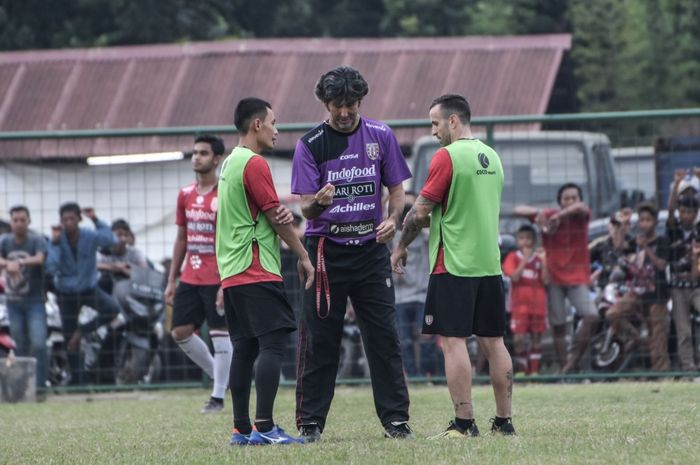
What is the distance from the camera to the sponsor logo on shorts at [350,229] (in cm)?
804

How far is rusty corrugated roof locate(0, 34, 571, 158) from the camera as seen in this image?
A: 81.1 feet

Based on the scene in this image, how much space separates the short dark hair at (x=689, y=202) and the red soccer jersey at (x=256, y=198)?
19.3ft

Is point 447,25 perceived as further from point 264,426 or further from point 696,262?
point 264,426

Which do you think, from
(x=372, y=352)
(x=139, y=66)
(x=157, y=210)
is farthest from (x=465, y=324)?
(x=139, y=66)

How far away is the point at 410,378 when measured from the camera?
1331cm

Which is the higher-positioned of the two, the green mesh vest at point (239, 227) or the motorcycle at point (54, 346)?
the green mesh vest at point (239, 227)

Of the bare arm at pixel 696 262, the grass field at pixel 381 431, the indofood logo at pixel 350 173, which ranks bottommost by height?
the grass field at pixel 381 431

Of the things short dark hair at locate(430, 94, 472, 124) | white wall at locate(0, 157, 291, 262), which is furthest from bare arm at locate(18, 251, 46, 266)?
short dark hair at locate(430, 94, 472, 124)

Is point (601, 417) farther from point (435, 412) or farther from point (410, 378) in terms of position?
A: point (410, 378)

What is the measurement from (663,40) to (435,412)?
1162 inches

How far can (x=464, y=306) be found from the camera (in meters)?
7.88

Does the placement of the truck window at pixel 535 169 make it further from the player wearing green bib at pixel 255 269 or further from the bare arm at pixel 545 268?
the player wearing green bib at pixel 255 269

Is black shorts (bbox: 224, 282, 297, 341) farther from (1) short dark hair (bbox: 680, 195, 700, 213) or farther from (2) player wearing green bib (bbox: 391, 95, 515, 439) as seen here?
(1) short dark hair (bbox: 680, 195, 700, 213)

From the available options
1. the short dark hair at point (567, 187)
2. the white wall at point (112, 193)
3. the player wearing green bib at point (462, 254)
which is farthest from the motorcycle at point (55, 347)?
the player wearing green bib at point (462, 254)
